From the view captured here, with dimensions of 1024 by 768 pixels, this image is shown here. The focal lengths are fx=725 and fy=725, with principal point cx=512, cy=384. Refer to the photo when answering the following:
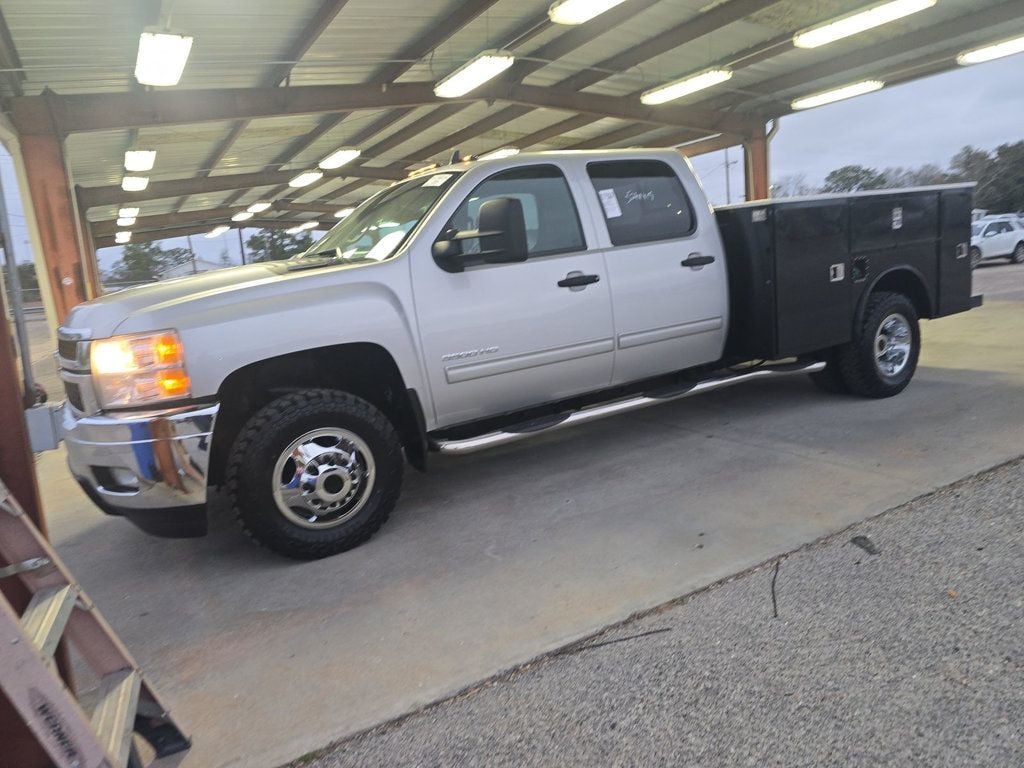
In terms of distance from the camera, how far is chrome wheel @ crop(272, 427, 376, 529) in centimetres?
368

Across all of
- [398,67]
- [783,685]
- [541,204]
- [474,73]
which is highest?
[398,67]

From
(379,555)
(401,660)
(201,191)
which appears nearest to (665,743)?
(401,660)

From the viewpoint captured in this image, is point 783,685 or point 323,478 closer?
point 783,685

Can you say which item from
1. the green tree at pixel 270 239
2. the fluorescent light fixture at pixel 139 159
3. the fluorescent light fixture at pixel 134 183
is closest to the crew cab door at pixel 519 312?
the fluorescent light fixture at pixel 139 159

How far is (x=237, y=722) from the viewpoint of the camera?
255cm

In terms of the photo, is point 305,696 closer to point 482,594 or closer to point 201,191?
point 482,594

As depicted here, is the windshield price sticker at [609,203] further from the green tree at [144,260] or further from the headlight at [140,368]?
the green tree at [144,260]

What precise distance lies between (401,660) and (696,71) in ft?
42.5

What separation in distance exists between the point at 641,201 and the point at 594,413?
1594 millimetres

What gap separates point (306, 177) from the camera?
20.8 m

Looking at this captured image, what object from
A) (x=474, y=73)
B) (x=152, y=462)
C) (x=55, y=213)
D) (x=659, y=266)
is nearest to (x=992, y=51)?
(x=474, y=73)

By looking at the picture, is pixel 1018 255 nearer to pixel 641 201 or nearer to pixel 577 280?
pixel 641 201

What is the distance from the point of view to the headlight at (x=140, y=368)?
3.37 m

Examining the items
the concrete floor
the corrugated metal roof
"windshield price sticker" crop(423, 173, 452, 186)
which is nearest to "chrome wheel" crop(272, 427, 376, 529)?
the concrete floor
